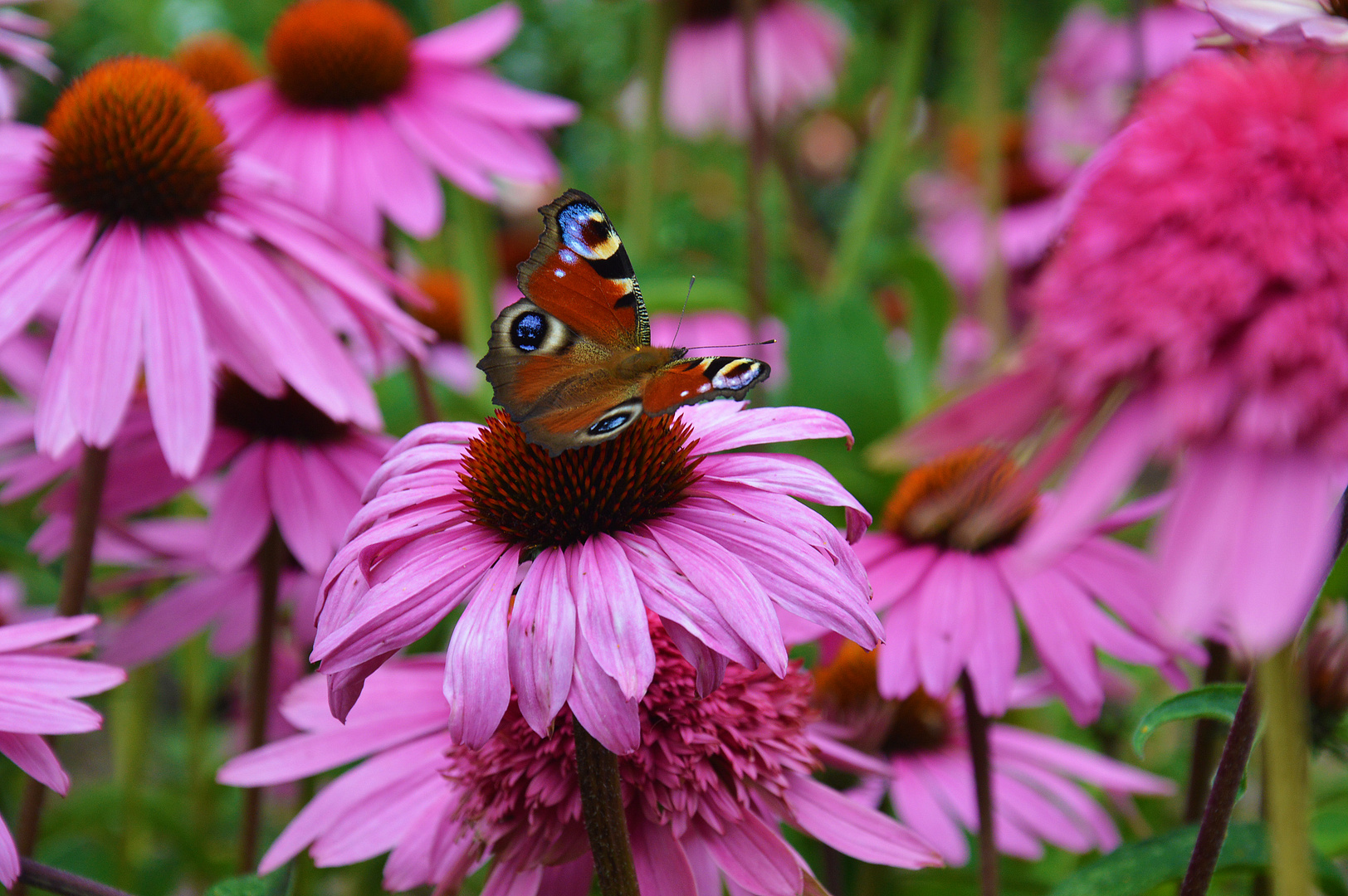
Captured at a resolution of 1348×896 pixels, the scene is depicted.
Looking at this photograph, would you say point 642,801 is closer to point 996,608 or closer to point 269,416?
point 996,608

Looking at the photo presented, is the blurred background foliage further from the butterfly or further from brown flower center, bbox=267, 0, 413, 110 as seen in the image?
the butterfly

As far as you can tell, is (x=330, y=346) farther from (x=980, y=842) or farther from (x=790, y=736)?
Answer: (x=980, y=842)

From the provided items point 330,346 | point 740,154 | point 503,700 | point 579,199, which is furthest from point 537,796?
point 740,154

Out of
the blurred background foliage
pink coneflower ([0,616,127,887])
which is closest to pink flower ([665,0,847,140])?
the blurred background foliage

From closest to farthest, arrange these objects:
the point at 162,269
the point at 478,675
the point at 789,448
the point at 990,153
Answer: the point at 478,675, the point at 162,269, the point at 789,448, the point at 990,153

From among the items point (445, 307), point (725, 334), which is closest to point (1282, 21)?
point (725, 334)

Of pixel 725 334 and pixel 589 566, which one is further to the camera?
pixel 725 334
